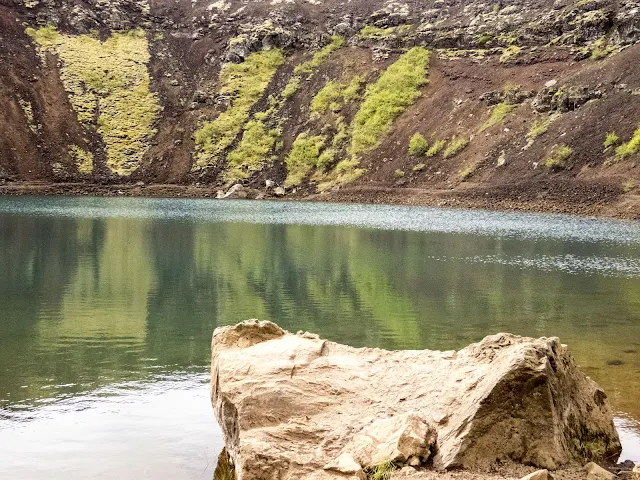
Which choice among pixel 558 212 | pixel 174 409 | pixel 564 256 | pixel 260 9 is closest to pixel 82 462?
pixel 174 409

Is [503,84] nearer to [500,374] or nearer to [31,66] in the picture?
[31,66]

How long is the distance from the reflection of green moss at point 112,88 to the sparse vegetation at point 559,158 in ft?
171

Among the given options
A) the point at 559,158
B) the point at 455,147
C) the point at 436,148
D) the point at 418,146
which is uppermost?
the point at 455,147

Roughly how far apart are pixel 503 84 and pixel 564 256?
175 ft

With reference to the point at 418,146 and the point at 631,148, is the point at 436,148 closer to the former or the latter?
the point at 418,146

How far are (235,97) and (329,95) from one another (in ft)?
48.9

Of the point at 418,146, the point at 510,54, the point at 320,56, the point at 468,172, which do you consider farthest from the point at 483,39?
the point at 468,172

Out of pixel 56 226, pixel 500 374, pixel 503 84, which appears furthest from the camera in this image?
pixel 503 84

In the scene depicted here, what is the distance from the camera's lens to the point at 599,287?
25875 millimetres

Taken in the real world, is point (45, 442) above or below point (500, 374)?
below

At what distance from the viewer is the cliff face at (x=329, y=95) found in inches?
2785

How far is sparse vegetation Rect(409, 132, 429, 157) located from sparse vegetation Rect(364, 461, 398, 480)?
245ft

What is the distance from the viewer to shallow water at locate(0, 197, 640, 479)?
10.3 meters

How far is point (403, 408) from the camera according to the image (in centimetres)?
831
